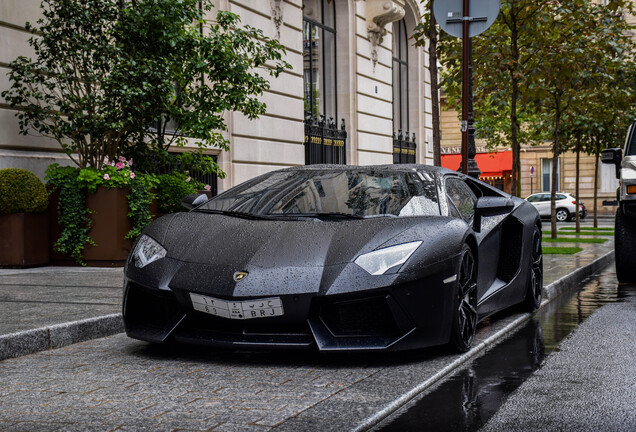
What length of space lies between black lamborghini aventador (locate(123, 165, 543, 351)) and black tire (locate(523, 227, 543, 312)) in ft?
6.36

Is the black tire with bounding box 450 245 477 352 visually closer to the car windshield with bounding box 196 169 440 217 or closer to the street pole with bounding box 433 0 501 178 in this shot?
the car windshield with bounding box 196 169 440 217

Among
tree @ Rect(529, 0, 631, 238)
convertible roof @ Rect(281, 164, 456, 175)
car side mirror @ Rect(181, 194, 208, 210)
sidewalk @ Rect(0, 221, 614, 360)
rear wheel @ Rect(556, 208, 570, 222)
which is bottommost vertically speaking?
rear wheel @ Rect(556, 208, 570, 222)

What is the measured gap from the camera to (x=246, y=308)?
15.9 ft

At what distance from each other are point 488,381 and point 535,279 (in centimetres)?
336

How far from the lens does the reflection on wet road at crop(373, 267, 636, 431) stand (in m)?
3.94

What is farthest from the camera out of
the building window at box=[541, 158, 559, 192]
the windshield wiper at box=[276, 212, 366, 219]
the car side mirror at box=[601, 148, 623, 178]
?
the building window at box=[541, 158, 559, 192]

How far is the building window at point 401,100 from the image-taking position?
25.5 m

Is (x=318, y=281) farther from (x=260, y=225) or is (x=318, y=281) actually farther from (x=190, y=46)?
(x=190, y=46)

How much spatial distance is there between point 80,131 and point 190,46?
195cm

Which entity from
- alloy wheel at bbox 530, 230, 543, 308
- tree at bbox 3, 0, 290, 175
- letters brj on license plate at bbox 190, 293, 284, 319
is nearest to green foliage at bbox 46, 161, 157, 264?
tree at bbox 3, 0, 290, 175

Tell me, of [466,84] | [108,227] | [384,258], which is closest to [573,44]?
[466,84]

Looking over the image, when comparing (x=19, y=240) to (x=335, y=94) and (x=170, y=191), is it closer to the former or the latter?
(x=170, y=191)

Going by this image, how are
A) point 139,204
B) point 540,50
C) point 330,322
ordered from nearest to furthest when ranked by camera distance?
point 330,322
point 139,204
point 540,50

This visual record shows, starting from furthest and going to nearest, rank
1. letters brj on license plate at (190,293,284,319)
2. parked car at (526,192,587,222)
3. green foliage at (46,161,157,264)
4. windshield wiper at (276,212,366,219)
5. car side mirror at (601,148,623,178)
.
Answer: parked car at (526,192,587,222) → car side mirror at (601,148,623,178) → green foliage at (46,161,157,264) → windshield wiper at (276,212,366,219) → letters brj on license plate at (190,293,284,319)
